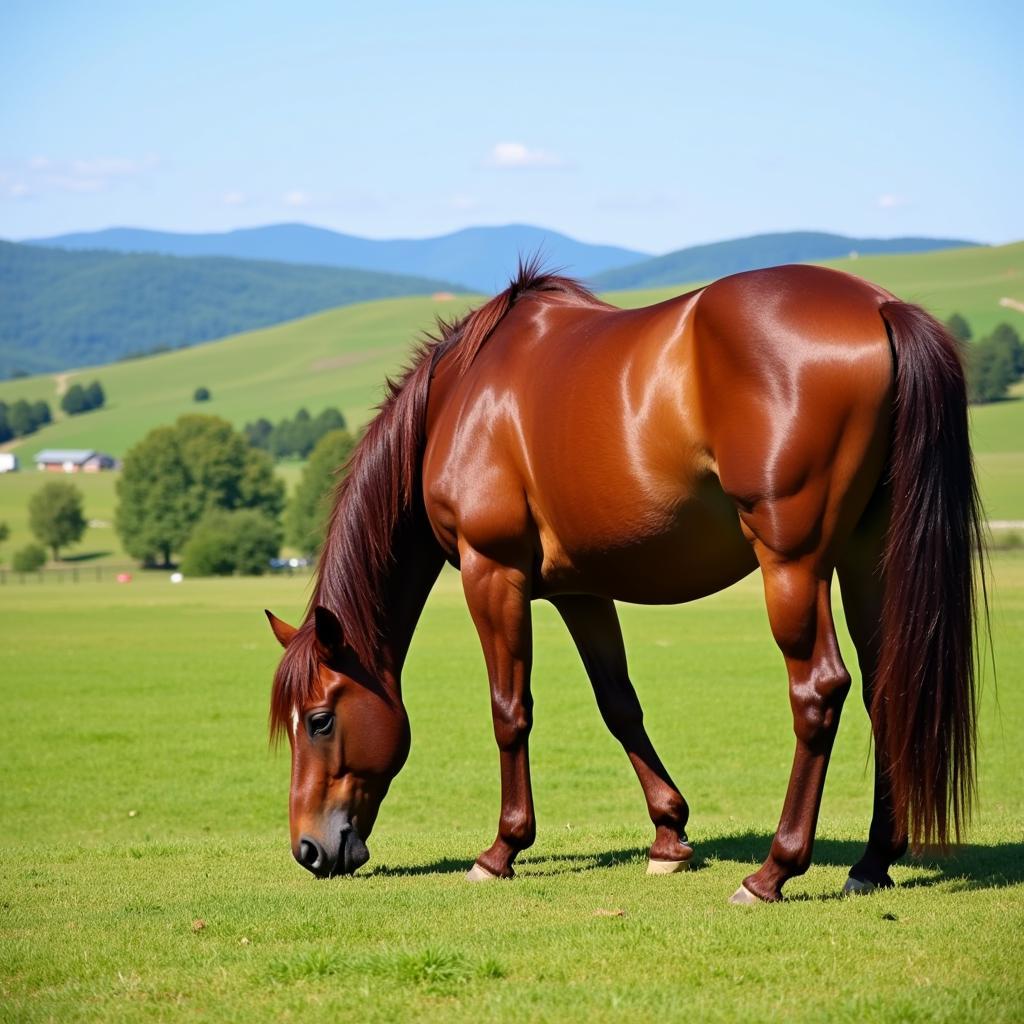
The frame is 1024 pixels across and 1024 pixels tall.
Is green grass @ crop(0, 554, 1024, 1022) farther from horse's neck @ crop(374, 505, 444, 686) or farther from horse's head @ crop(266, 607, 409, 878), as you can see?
horse's neck @ crop(374, 505, 444, 686)

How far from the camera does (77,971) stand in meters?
4.86

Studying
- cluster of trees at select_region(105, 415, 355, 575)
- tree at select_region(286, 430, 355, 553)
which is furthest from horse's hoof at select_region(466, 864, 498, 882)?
tree at select_region(286, 430, 355, 553)

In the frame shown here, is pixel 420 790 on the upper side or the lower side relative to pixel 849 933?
lower

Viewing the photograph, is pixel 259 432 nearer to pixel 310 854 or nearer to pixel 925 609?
pixel 310 854

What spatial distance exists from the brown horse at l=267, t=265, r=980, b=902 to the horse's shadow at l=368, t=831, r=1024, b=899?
343 mm

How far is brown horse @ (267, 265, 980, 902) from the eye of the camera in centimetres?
583

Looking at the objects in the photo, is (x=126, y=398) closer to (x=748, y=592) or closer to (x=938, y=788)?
(x=748, y=592)

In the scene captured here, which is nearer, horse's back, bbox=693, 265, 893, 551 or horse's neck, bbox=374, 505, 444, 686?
horse's back, bbox=693, 265, 893, 551

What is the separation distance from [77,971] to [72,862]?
3983mm

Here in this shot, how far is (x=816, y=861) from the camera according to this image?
291 inches

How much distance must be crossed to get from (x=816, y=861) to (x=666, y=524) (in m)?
2.23

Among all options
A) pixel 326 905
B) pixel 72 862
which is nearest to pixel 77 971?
pixel 326 905

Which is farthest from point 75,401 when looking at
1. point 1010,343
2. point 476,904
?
point 476,904

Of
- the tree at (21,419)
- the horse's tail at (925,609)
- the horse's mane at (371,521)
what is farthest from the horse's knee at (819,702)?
the tree at (21,419)
